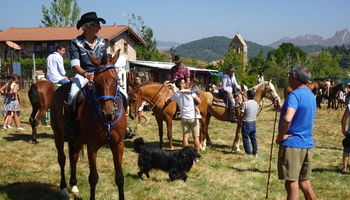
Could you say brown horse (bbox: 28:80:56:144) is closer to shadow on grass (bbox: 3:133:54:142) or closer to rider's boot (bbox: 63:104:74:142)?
shadow on grass (bbox: 3:133:54:142)

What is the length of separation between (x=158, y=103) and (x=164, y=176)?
11.2 feet

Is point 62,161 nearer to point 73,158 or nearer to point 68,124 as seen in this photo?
point 73,158

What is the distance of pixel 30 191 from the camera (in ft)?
20.0

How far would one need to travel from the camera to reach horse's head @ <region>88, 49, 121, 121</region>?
462cm

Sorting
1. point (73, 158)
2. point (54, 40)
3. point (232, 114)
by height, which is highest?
point (54, 40)

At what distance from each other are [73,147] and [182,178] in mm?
2291

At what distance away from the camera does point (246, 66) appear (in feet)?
163

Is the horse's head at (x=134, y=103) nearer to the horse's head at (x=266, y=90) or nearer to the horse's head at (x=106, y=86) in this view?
the horse's head at (x=266, y=90)

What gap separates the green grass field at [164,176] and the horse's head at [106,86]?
201cm

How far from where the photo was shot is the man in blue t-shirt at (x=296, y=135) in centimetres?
468

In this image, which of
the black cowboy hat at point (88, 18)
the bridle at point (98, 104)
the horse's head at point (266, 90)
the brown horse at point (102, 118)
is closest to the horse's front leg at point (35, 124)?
the brown horse at point (102, 118)

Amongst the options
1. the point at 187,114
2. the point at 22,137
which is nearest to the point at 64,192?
the point at 187,114

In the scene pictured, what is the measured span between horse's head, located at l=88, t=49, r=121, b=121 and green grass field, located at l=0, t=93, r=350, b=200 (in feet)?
6.58

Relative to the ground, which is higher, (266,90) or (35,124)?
(266,90)
